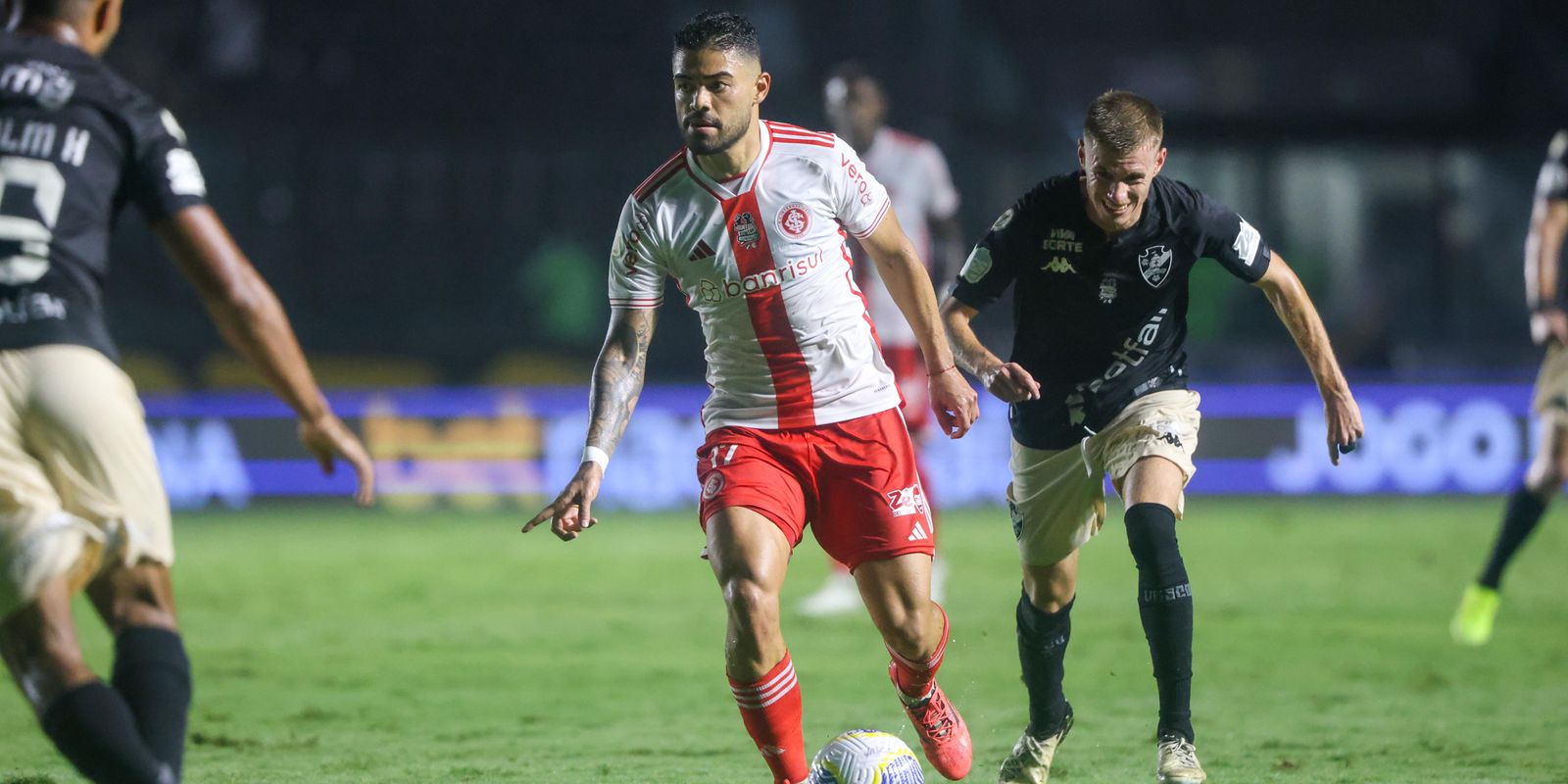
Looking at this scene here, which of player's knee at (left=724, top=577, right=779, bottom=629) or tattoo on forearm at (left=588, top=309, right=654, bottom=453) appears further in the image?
tattoo on forearm at (left=588, top=309, right=654, bottom=453)

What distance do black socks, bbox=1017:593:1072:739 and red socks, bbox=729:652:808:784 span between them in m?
0.91

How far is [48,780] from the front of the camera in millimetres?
5184

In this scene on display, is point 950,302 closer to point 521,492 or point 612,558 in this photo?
point 612,558

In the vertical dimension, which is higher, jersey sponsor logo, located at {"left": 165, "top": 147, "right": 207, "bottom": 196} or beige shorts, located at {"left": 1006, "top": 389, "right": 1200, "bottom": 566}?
jersey sponsor logo, located at {"left": 165, "top": 147, "right": 207, "bottom": 196}

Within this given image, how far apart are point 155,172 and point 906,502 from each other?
2.30m

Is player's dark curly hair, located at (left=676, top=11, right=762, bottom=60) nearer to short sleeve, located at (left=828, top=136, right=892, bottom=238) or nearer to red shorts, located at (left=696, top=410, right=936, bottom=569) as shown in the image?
short sleeve, located at (left=828, top=136, right=892, bottom=238)

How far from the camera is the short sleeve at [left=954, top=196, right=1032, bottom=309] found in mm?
5270

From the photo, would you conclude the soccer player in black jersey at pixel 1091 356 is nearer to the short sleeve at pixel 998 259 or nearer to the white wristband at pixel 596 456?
the short sleeve at pixel 998 259

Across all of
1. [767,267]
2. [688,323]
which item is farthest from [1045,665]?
[688,323]

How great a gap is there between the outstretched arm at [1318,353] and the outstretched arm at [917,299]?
1.00 metres

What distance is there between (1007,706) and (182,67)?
1558 cm

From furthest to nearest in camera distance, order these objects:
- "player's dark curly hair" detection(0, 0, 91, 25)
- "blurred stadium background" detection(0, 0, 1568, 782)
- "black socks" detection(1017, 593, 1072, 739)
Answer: "blurred stadium background" detection(0, 0, 1568, 782)
"black socks" detection(1017, 593, 1072, 739)
"player's dark curly hair" detection(0, 0, 91, 25)

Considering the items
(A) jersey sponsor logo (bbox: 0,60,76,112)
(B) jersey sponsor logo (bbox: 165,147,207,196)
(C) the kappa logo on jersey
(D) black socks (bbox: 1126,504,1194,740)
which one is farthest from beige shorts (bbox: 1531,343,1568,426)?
(A) jersey sponsor logo (bbox: 0,60,76,112)

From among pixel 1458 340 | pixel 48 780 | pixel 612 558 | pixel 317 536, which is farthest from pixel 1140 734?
pixel 1458 340
